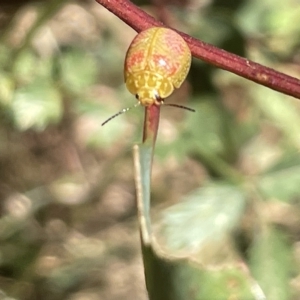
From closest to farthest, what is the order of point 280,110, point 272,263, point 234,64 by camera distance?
point 234,64 < point 272,263 < point 280,110

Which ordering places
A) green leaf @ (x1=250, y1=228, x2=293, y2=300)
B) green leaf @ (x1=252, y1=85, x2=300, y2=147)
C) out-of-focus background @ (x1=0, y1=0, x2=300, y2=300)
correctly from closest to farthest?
green leaf @ (x1=250, y1=228, x2=293, y2=300) → out-of-focus background @ (x1=0, y1=0, x2=300, y2=300) → green leaf @ (x1=252, y1=85, x2=300, y2=147)

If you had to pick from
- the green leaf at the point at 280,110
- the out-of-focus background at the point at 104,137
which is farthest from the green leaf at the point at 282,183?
the green leaf at the point at 280,110

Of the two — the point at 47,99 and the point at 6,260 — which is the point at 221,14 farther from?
the point at 6,260

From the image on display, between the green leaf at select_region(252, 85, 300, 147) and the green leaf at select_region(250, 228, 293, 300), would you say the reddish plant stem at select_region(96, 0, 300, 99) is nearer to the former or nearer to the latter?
the green leaf at select_region(250, 228, 293, 300)

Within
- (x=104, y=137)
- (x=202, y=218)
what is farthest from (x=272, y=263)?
(x=104, y=137)

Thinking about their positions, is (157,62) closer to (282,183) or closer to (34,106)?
(282,183)

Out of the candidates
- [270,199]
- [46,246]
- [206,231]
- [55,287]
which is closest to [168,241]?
[206,231]

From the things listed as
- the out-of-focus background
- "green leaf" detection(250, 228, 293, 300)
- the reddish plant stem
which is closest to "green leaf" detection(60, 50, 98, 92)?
the out-of-focus background

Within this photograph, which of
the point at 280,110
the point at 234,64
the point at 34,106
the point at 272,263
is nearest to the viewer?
the point at 234,64
